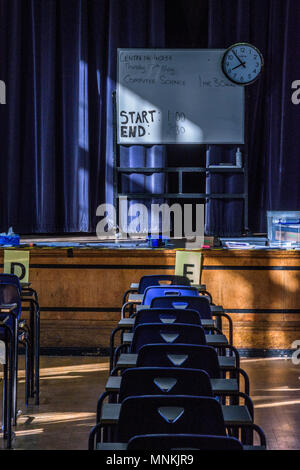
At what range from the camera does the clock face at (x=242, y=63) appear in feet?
30.9

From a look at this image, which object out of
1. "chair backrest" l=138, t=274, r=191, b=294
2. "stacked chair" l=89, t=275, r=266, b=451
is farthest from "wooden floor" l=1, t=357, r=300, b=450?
"stacked chair" l=89, t=275, r=266, b=451

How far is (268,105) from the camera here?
9.99m

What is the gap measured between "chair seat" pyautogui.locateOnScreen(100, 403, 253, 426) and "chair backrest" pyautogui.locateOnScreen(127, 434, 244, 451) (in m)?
0.57

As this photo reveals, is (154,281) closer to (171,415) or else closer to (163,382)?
(163,382)

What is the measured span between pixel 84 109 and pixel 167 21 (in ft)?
6.10

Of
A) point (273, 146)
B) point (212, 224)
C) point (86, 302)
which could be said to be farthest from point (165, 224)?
point (86, 302)

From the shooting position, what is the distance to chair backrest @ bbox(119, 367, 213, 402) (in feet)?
7.70

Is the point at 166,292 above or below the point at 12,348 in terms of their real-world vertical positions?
above

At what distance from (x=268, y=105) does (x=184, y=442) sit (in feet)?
28.6

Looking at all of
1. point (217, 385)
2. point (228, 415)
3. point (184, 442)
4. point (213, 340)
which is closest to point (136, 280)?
point (213, 340)

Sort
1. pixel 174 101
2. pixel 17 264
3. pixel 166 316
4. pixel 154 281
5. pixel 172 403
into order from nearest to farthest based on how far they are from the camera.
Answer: pixel 172 403 < pixel 166 316 < pixel 154 281 < pixel 17 264 < pixel 174 101

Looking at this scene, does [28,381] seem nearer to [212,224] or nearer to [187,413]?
[187,413]

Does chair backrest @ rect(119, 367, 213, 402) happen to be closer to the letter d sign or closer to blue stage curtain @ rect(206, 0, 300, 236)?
the letter d sign

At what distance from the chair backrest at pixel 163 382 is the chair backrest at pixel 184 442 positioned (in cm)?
54
